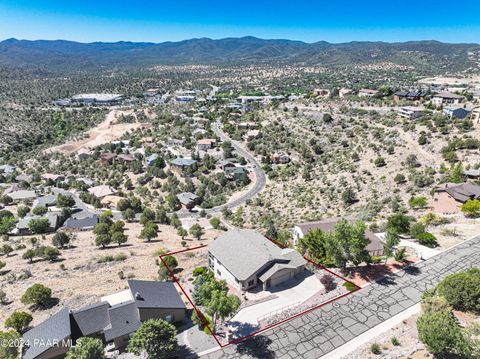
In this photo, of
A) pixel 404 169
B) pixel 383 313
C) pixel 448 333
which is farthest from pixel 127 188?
pixel 448 333

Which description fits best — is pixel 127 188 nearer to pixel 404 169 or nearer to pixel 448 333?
pixel 404 169

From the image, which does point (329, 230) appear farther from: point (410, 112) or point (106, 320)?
point (410, 112)

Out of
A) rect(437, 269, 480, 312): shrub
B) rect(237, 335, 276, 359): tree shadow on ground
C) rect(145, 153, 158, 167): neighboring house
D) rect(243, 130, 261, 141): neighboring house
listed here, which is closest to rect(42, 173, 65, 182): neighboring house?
rect(145, 153, 158, 167): neighboring house

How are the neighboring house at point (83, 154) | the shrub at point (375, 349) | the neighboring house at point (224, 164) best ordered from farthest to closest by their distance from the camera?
1. the neighboring house at point (83, 154)
2. the neighboring house at point (224, 164)
3. the shrub at point (375, 349)

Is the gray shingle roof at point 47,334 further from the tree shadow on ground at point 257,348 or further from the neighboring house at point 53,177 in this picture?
the neighboring house at point 53,177

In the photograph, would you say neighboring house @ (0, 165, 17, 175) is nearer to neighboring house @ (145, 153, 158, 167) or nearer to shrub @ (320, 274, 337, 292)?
neighboring house @ (145, 153, 158, 167)

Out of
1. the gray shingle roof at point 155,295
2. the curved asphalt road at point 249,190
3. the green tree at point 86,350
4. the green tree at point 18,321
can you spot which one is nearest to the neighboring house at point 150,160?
the curved asphalt road at point 249,190
